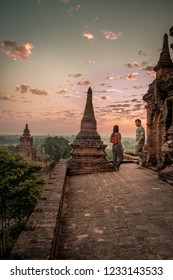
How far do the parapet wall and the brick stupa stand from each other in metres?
4.84

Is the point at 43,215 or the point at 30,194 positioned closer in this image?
the point at 43,215

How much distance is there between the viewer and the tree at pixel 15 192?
1466 centimetres

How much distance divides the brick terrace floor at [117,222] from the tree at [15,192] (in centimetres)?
806

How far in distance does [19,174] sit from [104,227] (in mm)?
12827

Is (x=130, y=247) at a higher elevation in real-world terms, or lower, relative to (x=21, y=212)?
higher

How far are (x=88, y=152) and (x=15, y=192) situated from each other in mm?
6332

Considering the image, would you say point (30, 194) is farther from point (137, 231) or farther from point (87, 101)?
point (137, 231)

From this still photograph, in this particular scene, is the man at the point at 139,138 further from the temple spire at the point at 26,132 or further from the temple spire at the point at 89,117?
the temple spire at the point at 26,132

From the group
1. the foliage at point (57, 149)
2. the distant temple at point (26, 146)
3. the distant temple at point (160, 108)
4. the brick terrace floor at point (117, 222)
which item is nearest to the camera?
the brick terrace floor at point (117, 222)

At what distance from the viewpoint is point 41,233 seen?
3.72 meters

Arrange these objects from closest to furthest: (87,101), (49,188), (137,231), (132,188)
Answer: (137,231)
(49,188)
(132,188)
(87,101)

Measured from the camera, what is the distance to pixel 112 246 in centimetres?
382

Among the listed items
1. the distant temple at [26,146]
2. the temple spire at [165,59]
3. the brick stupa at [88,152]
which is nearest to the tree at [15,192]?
the brick stupa at [88,152]

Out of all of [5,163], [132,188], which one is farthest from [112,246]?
[5,163]
